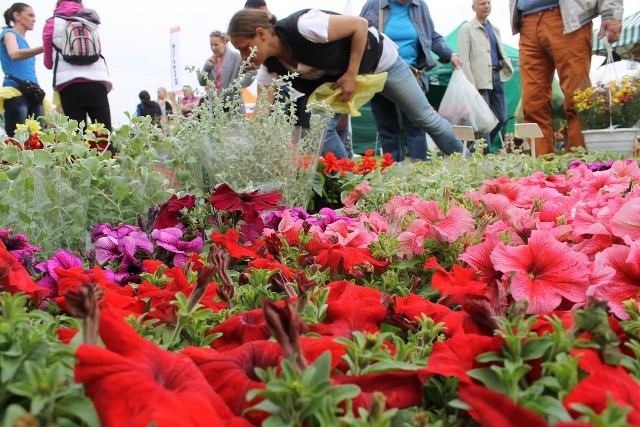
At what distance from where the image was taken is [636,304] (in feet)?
2.32

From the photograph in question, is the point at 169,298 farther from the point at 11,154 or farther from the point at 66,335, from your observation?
the point at 11,154

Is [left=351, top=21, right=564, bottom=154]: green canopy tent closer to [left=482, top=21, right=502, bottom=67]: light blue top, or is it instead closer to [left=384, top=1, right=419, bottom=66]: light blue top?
[left=482, top=21, right=502, bottom=67]: light blue top

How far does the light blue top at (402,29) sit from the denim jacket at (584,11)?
1.13 m

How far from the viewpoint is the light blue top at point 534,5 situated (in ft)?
14.8

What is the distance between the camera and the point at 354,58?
3303mm

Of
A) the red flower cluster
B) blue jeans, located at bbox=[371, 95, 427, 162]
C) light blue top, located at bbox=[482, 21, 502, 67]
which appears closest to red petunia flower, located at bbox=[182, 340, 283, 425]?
the red flower cluster

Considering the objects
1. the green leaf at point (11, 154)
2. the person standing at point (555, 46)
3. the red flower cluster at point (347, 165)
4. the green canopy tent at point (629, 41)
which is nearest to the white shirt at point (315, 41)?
the red flower cluster at point (347, 165)

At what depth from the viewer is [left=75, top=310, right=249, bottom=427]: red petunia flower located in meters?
0.46

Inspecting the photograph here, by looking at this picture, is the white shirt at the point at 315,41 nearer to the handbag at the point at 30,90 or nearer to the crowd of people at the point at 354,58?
the crowd of people at the point at 354,58

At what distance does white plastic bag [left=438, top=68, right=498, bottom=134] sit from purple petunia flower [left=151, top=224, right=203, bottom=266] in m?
4.57

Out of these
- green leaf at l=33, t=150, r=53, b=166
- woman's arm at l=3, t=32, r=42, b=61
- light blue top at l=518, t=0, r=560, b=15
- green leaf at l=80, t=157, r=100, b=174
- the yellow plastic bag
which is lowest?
green leaf at l=80, t=157, r=100, b=174

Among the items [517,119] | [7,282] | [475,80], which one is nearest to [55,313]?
[7,282]

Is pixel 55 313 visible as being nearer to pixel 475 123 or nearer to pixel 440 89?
pixel 475 123

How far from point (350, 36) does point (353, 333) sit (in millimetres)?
2893
